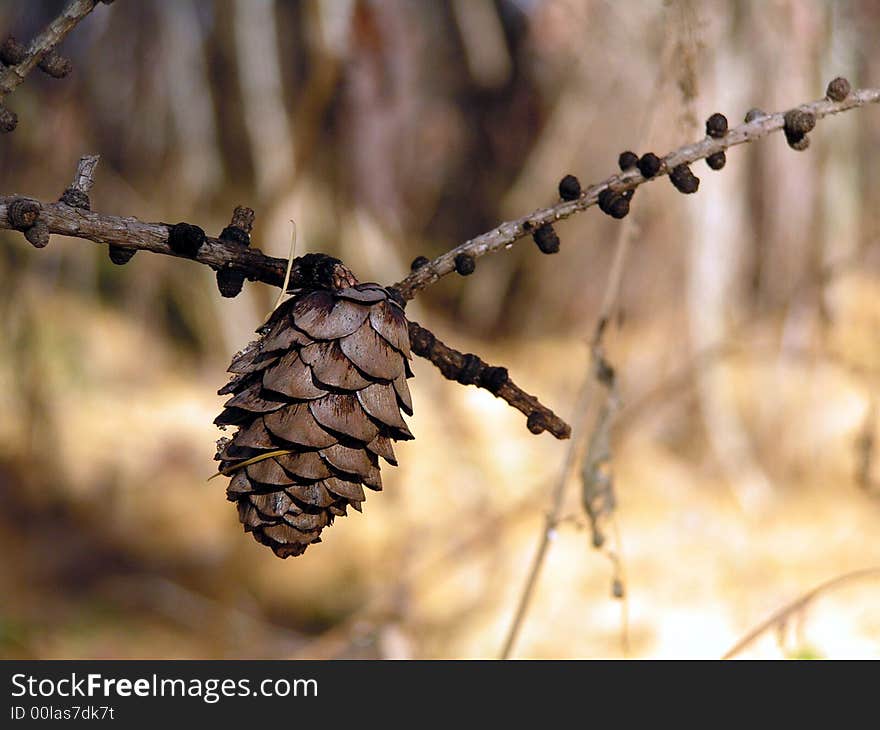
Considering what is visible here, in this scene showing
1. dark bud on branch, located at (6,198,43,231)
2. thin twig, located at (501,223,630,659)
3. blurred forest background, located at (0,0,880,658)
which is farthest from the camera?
blurred forest background, located at (0,0,880,658)

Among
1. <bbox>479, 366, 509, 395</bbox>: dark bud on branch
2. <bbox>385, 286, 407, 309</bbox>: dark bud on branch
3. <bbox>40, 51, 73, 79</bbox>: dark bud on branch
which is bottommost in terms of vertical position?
<bbox>479, 366, 509, 395</bbox>: dark bud on branch

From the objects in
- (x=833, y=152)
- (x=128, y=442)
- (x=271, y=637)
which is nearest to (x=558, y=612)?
(x=271, y=637)

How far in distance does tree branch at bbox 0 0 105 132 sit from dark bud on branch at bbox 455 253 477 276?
177 millimetres

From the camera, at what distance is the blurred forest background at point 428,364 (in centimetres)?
133

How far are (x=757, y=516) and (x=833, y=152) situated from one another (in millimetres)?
651

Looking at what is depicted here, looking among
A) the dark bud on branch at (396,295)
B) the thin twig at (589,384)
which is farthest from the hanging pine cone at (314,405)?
the thin twig at (589,384)

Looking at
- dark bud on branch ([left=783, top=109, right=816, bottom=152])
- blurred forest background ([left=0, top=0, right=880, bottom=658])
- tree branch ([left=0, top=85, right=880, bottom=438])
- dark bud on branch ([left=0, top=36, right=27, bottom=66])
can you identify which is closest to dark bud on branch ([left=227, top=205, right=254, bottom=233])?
tree branch ([left=0, top=85, right=880, bottom=438])

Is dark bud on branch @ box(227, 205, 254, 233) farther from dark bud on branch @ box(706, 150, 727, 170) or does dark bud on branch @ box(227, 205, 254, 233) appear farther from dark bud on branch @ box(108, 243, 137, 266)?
dark bud on branch @ box(706, 150, 727, 170)

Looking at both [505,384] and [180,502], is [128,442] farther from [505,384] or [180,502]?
[505,384]

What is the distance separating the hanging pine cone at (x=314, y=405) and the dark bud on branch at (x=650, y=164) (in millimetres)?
122

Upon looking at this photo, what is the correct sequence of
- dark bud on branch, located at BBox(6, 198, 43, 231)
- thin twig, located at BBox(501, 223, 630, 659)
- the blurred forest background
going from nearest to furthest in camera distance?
dark bud on branch, located at BBox(6, 198, 43, 231), thin twig, located at BBox(501, 223, 630, 659), the blurred forest background

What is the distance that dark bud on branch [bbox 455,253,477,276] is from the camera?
0.36 m

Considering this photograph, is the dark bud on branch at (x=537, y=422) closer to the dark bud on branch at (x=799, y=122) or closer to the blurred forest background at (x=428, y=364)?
the dark bud on branch at (x=799, y=122)

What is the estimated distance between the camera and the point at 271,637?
161cm
